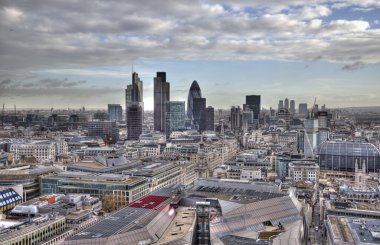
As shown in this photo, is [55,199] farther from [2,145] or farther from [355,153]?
[2,145]

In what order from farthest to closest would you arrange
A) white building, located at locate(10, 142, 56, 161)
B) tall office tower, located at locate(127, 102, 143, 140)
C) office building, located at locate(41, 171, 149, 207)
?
tall office tower, located at locate(127, 102, 143, 140), white building, located at locate(10, 142, 56, 161), office building, located at locate(41, 171, 149, 207)

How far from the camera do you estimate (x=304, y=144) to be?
409 feet

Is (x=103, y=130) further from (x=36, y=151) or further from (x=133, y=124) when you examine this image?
(x=36, y=151)

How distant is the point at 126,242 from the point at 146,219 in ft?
19.3

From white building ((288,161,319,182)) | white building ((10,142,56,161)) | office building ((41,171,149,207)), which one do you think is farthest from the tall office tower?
office building ((41,171,149,207))

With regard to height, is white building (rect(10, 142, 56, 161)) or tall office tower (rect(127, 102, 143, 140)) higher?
tall office tower (rect(127, 102, 143, 140))

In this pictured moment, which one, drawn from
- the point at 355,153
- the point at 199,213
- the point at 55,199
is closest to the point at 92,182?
the point at 55,199

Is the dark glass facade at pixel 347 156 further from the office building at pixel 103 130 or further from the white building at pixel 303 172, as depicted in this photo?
the office building at pixel 103 130

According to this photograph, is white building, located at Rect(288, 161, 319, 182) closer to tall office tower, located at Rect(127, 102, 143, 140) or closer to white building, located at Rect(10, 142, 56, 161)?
white building, located at Rect(10, 142, 56, 161)

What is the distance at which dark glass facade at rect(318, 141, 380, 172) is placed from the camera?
104 m

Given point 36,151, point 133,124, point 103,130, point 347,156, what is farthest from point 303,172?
point 103,130

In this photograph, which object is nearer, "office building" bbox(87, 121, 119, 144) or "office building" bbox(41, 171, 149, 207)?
"office building" bbox(41, 171, 149, 207)

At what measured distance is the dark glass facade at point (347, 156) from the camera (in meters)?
104

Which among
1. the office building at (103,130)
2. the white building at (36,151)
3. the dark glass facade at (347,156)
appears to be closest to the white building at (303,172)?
the dark glass facade at (347,156)
